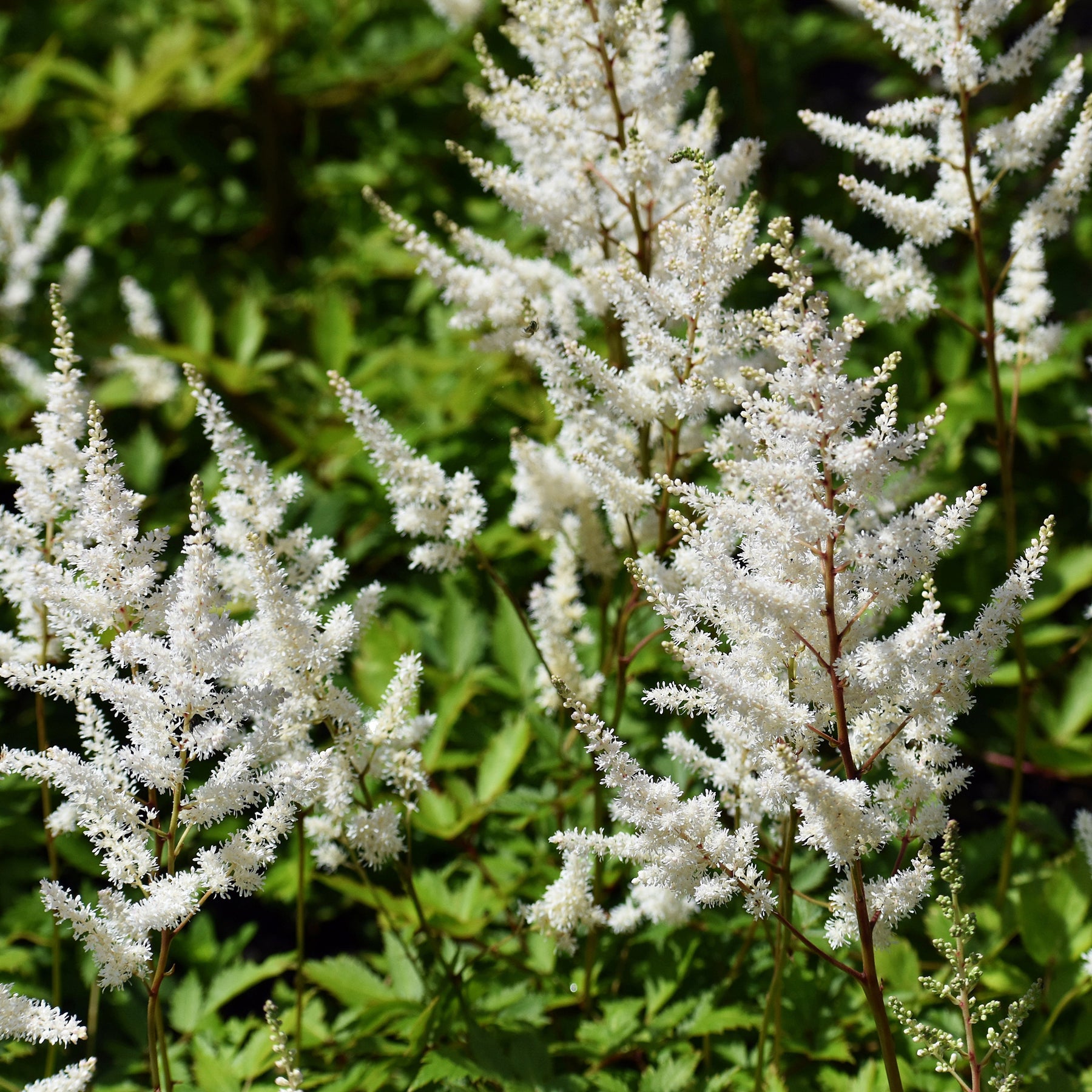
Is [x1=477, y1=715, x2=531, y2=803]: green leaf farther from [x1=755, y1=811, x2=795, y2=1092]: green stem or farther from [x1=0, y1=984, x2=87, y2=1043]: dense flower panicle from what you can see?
[x1=0, y1=984, x2=87, y2=1043]: dense flower panicle

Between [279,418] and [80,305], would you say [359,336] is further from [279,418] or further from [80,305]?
[80,305]

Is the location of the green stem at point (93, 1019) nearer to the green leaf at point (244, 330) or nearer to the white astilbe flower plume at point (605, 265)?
the white astilbe flower plume at point (605, 265)

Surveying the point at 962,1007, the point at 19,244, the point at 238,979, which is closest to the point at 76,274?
the point at 19,244

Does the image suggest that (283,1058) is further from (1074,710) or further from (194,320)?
(194,320)

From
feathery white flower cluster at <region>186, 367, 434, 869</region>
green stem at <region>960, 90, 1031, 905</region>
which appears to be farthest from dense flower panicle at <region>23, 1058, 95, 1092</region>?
green stem at <region>960, 90, 1031, 905</region>

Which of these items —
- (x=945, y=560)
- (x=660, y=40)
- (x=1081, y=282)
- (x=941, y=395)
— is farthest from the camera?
(x=1081, y=282)

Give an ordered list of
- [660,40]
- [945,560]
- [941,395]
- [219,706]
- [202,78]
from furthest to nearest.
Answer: [202,78] < [941,395] < [945,560] < [660,40] < [219,706]

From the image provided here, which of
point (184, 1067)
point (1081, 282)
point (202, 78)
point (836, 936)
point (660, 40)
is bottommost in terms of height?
point (184, 1067)

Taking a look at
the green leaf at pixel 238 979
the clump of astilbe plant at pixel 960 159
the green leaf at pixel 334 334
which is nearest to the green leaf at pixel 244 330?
the green leaf at pixel 334 334

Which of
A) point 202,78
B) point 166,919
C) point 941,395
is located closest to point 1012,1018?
point 166,919
